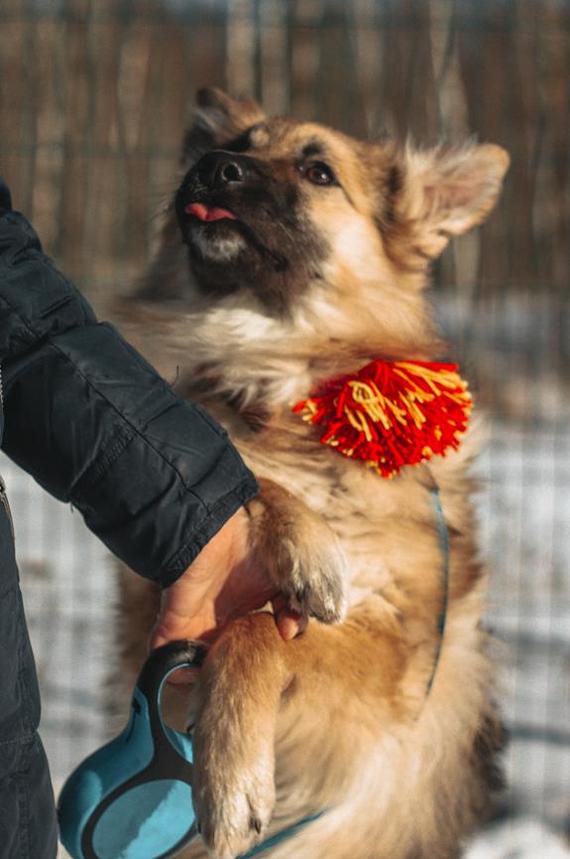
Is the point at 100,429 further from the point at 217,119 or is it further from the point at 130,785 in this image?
the point at 217,119

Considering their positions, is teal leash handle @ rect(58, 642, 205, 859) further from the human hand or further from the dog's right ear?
the dog's right ear

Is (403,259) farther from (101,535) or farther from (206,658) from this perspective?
(101,535)

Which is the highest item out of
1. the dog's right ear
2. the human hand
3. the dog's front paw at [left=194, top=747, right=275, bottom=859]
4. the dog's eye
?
the dog's right ear

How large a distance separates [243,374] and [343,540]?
528mm

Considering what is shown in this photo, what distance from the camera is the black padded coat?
150 centimetres

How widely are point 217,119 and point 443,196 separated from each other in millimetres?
711

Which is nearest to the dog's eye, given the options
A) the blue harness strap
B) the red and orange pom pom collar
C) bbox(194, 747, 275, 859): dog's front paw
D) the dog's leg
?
the red and orange pom pom collar

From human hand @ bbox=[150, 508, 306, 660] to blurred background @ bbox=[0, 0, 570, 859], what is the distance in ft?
7.87

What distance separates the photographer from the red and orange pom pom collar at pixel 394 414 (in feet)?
7.85

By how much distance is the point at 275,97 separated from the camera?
4.65 metres

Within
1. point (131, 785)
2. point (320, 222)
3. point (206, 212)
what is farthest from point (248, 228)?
point (131, 785)

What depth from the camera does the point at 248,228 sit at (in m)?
2.66

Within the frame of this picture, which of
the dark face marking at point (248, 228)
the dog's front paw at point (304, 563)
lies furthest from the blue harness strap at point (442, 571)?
the dark face marking at point (248, 228)

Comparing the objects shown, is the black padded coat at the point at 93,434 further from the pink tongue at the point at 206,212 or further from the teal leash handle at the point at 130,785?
the pink tongue at the point at 206,212
